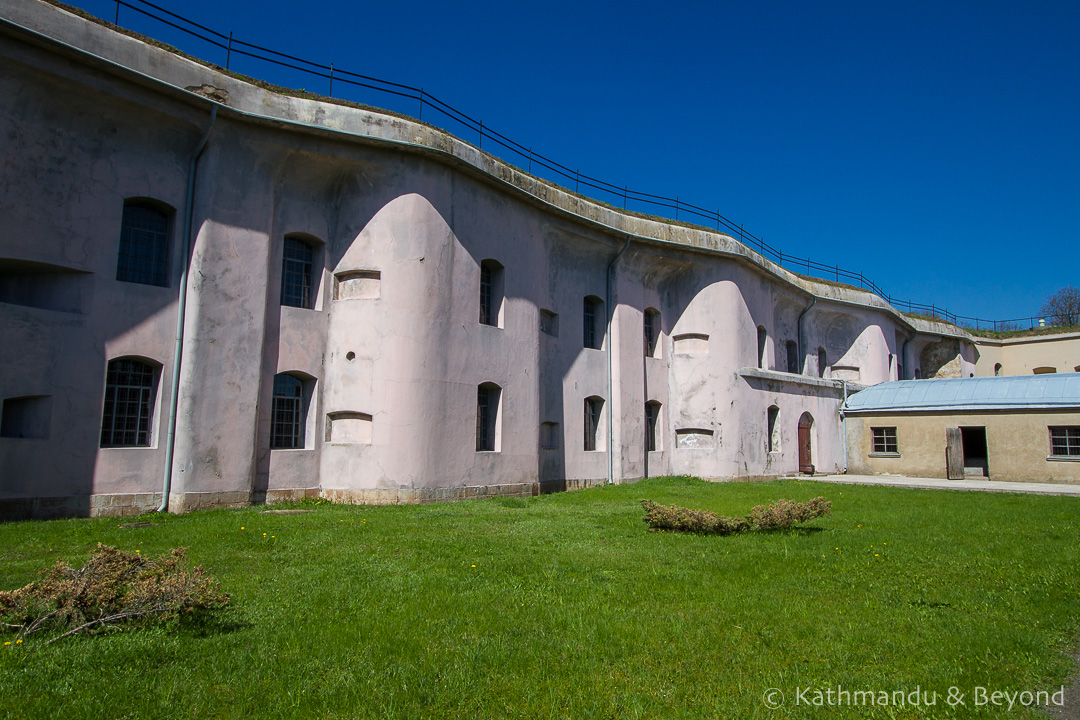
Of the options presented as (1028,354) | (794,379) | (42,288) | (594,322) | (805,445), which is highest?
(1028,354)

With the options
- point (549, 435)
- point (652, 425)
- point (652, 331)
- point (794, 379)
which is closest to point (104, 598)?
point (549, 435)

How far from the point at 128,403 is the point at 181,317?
6.01ft

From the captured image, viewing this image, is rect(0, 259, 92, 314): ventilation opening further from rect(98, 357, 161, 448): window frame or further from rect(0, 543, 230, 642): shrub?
rect(0, 543, 230, 642): shrub

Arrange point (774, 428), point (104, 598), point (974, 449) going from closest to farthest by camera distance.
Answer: point (104, 598), point (774, 428), point (974, 449)

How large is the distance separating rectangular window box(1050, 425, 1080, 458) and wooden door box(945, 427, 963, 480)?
101 inches

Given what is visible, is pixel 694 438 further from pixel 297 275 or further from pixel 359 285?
pixel 297 275

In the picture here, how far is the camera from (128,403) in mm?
13148

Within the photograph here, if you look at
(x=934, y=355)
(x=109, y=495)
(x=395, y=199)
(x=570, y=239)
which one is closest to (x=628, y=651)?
(x=109, y=495)

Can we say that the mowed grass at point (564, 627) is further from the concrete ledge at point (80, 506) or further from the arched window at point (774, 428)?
→ the arched window at point (774, 428)

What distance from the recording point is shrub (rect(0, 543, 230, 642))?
16.3 ft

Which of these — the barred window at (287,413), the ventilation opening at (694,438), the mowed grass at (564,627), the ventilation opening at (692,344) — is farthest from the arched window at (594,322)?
the mowed grass at (564,627)

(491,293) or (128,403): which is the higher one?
(491,293)

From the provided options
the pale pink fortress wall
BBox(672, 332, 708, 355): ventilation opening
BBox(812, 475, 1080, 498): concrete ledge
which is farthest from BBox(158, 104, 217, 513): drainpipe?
BBox(812, 475, 1080, 498): concrete ledge

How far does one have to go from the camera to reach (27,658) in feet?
14.7
